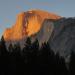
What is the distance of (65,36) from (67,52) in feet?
60.6

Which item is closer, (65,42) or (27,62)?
(27,62)

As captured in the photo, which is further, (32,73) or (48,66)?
(48,66)

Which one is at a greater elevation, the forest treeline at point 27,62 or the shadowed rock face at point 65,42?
the forest treeline at point 27,62

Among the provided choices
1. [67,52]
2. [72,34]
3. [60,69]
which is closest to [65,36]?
[72,34]

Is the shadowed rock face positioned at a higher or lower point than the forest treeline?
lower

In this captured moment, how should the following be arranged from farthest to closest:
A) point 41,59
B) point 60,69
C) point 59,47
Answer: point 59,47
point 60,69
point 41,59

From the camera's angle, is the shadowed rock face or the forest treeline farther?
the shadowed rock face

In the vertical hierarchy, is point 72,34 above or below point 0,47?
below

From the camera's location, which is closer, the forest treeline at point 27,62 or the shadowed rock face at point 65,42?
the forest treeline at point 27,62

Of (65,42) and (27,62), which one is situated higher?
(27,62)

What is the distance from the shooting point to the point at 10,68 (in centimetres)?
6856

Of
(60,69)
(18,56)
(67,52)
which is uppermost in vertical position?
(18,56)

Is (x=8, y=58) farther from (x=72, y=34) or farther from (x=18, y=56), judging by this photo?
(x=72, y=34)

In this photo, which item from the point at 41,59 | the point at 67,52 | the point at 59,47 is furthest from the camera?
the point at 59,47
